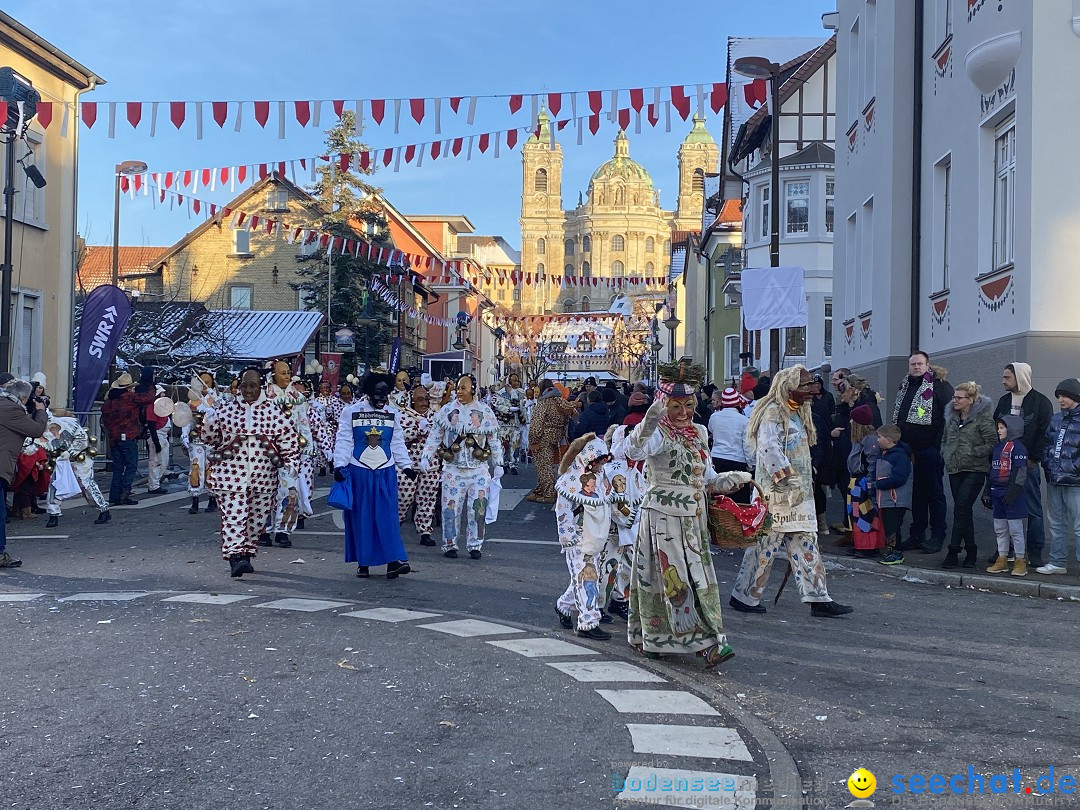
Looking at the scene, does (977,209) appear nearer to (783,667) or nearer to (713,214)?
(783,667)

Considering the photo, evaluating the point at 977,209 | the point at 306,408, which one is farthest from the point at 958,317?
the point at 306,408

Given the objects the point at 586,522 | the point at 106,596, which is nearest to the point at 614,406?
the point at 586,522

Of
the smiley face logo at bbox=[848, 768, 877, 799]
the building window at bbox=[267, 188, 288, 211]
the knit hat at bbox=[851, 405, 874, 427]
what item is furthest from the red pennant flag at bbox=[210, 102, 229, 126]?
the building window at bbox=[267, 188, 288, 211]

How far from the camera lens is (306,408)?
48.1 ft

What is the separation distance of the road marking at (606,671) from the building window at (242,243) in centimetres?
4875

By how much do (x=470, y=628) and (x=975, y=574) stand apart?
510 cm

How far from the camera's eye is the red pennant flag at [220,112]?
15367 millimetres

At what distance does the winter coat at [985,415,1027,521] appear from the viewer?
1048 cm

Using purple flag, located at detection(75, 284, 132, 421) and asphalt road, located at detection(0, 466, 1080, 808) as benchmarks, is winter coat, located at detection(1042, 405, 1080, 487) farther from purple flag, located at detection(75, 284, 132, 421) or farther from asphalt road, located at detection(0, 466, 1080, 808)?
purple flag, located at detection(75, 284, 132, 421)

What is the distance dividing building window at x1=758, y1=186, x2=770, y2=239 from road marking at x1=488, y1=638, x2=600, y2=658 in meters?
28.4

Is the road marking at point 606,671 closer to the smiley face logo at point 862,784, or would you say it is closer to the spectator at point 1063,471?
the smiley face logo at point 862,784

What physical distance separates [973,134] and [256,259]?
140 feet

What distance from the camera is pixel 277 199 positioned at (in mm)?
51438

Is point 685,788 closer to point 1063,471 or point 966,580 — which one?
point 966,580
